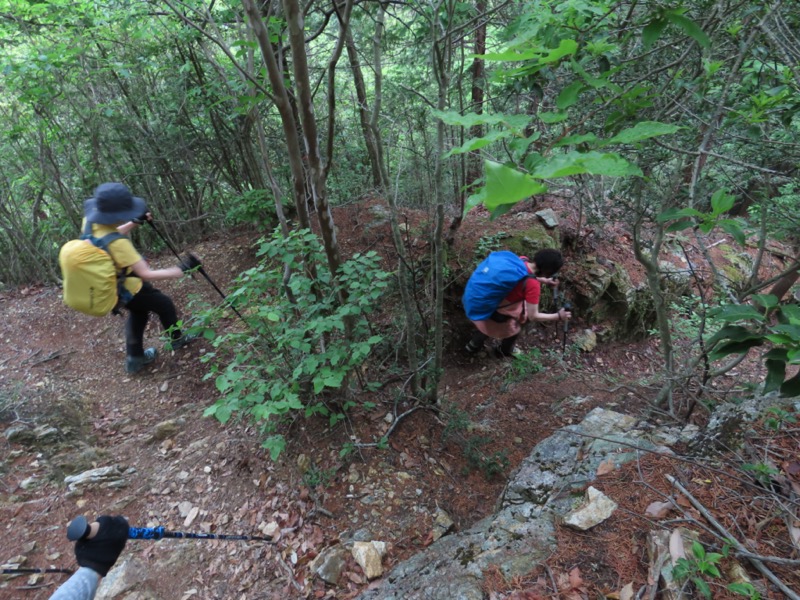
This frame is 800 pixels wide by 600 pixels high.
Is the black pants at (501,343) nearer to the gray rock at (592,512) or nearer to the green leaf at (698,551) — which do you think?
the gray rock at (592,512)

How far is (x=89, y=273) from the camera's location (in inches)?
149

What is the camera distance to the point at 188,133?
6.82 m

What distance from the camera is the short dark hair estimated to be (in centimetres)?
437

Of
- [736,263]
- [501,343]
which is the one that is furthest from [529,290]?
[736,263]

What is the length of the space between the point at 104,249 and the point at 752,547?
5.21 meters

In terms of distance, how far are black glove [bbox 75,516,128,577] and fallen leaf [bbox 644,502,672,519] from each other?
3.11 m

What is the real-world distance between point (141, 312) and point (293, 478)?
3111 millimetres

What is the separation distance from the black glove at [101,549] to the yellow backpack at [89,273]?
228 cm

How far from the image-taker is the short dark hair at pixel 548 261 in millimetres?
4367

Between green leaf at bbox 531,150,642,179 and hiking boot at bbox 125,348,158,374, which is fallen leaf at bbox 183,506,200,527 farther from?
green leaf at bbox 531,150,642,179

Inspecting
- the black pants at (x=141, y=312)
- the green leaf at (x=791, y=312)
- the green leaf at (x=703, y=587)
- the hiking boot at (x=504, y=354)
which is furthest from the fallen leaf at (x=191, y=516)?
the hiking boot at (x=504, y=354)

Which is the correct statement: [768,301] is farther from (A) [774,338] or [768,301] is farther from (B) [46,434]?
(B) [46,434]

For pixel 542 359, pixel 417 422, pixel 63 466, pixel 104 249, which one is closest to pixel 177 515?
pixel 63 466

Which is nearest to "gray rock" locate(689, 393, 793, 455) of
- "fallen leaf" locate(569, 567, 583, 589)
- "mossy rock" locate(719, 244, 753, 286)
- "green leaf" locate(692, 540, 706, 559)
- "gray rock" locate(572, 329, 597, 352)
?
"green leaf" locate(692, 540, 706, 559)
